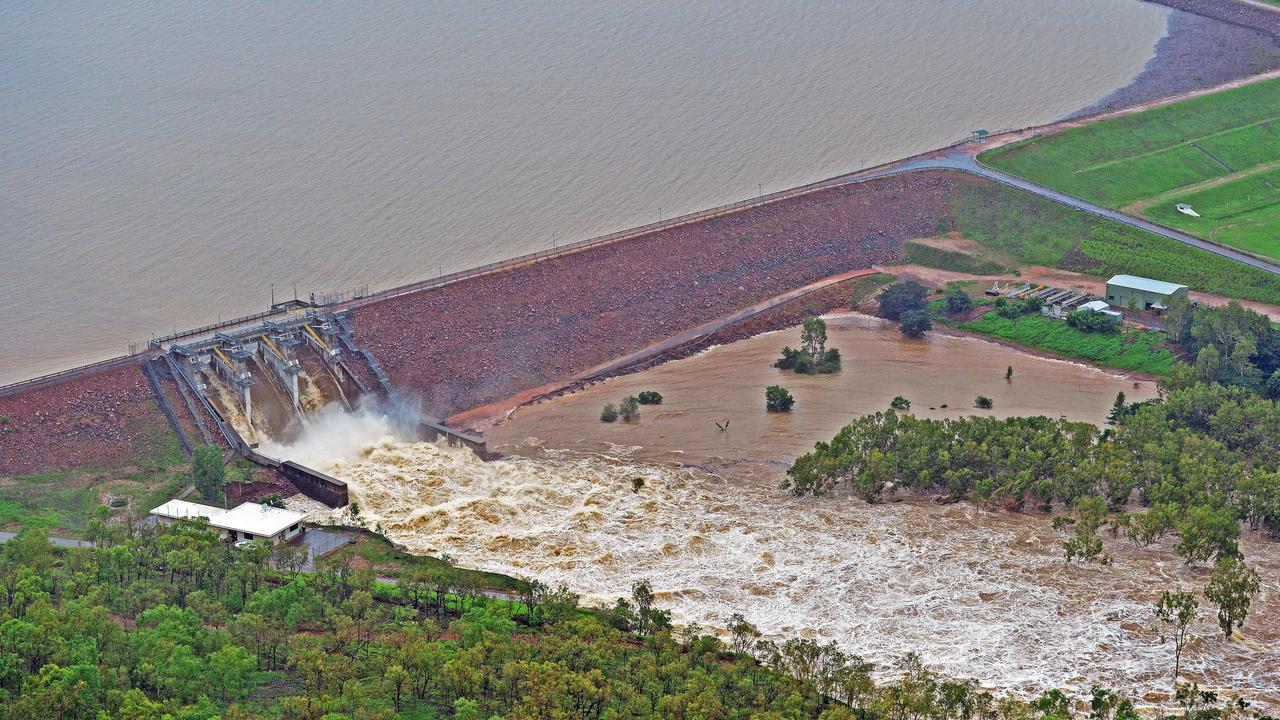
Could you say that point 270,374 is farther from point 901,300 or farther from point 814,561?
point 901,300

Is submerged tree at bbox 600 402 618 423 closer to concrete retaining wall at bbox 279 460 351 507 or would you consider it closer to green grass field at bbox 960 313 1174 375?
concrete retaining wall at bbox 279 460 351 507

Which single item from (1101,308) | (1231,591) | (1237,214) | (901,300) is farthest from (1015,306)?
(1231,591)

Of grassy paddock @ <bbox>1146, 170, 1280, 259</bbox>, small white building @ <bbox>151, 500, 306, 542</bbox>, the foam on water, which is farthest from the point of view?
grassy paddock @ <bbox>1146, 170, 1280, 259</bbox>

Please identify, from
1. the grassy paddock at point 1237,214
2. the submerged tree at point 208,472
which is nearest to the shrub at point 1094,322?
the grassy paddock at point 1237,214

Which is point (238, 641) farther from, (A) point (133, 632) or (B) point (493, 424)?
(B) point (493, 424)

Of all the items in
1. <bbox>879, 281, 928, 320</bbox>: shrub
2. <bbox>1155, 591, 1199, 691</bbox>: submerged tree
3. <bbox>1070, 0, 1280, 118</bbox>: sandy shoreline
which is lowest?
<bbox>1155, 591, 1199, 691</bbox>: submerged tree

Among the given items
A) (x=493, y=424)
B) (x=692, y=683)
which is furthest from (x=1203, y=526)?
(x=493, y=424)

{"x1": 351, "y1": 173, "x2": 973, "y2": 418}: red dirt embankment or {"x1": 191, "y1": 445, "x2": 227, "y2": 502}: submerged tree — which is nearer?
{"x1": 191, "y1": 445, "x2": 227, "y2": 502}: submerged tree

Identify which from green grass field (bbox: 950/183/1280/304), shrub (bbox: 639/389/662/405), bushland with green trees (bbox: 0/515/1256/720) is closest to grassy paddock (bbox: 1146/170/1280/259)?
green grass field (bbox: 950/183/1280/304)
